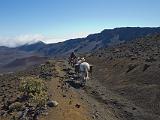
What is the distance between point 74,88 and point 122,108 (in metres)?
7.14

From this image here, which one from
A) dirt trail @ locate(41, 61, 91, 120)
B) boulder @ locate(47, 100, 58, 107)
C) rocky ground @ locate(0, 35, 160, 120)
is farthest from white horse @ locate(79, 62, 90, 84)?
boulder @ locate(47, 100, 58, 107)

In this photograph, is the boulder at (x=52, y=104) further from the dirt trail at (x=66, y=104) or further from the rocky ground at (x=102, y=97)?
the dirt trail at (x=66, y=104)

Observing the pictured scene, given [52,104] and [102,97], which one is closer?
[52,104]

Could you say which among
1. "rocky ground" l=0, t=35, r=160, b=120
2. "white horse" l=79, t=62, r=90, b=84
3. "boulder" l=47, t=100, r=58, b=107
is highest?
"white horse" l=79, t=62, r=90, b=84

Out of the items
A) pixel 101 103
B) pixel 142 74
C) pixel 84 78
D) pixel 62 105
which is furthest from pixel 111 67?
pixel 62 105

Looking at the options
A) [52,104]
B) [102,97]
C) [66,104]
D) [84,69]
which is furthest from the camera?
[84,69]

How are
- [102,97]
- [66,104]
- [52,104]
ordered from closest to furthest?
[52,104], [66,104], [102,97]

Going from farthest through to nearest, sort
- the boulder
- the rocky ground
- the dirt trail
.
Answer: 1. the boulder
2. the rocky ground
3. the dirt trail

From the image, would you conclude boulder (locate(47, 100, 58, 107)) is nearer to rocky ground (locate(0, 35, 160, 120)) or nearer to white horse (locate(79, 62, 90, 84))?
rocky ground (locate(0, 35, 160, 120))

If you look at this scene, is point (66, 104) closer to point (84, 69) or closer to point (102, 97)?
point (102, 97)

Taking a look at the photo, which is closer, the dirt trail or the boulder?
the dirt trail

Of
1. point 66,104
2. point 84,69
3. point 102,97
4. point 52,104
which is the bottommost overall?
point 102,97

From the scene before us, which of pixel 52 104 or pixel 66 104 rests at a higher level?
pixel 52 104

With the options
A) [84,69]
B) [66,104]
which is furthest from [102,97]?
[66,104]
